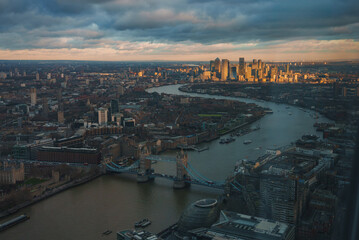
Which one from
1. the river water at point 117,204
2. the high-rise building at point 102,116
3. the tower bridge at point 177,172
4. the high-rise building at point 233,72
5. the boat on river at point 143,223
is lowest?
the river water at point 117,204

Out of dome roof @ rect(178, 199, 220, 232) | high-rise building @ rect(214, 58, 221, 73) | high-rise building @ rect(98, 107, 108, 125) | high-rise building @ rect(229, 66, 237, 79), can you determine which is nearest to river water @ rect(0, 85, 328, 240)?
dome roof @ rect(178, 199, 220, 232)

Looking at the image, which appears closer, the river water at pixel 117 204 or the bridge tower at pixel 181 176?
the river water at pixel 117 204

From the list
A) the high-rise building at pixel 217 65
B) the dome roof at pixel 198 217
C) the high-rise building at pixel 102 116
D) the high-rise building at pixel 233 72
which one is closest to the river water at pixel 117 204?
the dome roof at pixel 198 217

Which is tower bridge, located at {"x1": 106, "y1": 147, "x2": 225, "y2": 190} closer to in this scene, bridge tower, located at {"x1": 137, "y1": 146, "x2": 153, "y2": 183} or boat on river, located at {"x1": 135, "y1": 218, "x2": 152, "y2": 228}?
bridge tower, located at {"x1": 137, "y1": 146, "x2": 153, "y2": 183}

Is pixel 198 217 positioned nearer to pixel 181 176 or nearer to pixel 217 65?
pixel 181 176

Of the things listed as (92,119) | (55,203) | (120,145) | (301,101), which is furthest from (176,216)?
(92,119)

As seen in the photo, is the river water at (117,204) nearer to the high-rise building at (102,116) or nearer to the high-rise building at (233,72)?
the high-rise building at (102,116)

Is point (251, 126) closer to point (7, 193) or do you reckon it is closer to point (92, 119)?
point (92, 119)
